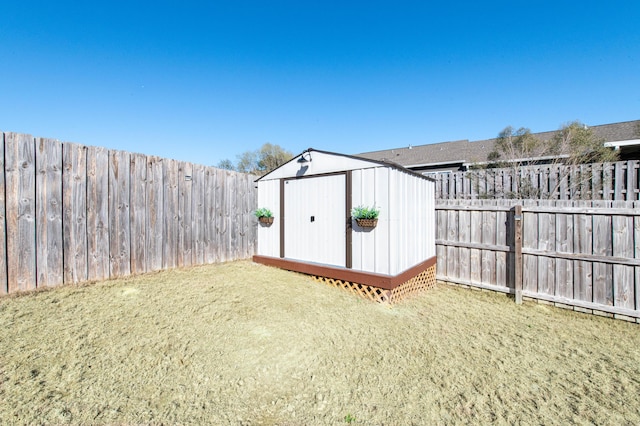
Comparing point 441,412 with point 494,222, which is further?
point 494,222

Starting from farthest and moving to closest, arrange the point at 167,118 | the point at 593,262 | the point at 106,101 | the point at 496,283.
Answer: the point at 167,118
the point at 106,101
the point at 496,283
the point at 593,262

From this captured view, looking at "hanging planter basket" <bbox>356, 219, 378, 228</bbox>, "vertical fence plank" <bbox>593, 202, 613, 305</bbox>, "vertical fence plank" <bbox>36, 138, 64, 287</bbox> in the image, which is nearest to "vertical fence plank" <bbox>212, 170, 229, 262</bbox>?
"vertical fence plank" <bbox>36, 138, 64, 287</bbox>

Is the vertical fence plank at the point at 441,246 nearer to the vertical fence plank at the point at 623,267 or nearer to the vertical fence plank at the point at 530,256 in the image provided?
the vertical fence plank at the point at 530,256

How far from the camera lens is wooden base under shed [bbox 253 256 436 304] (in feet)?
13.3

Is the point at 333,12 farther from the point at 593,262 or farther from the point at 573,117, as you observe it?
the point at 573,117

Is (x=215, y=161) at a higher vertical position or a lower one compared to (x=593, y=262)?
higher

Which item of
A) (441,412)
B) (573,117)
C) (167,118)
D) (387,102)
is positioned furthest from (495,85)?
(167,118)

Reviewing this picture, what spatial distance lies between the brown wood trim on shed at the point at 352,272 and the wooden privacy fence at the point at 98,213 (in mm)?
1355

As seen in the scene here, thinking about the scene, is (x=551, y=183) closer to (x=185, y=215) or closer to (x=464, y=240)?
(x=464, y=240)

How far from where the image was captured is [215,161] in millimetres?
23500

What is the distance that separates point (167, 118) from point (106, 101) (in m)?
2.30

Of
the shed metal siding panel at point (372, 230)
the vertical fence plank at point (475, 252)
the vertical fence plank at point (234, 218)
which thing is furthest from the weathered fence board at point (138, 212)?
the vertical fence plank at point (475, 252)

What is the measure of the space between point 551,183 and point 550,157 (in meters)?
3.32

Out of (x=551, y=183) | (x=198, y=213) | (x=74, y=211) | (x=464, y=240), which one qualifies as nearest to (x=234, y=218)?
(x=198, y=213)
